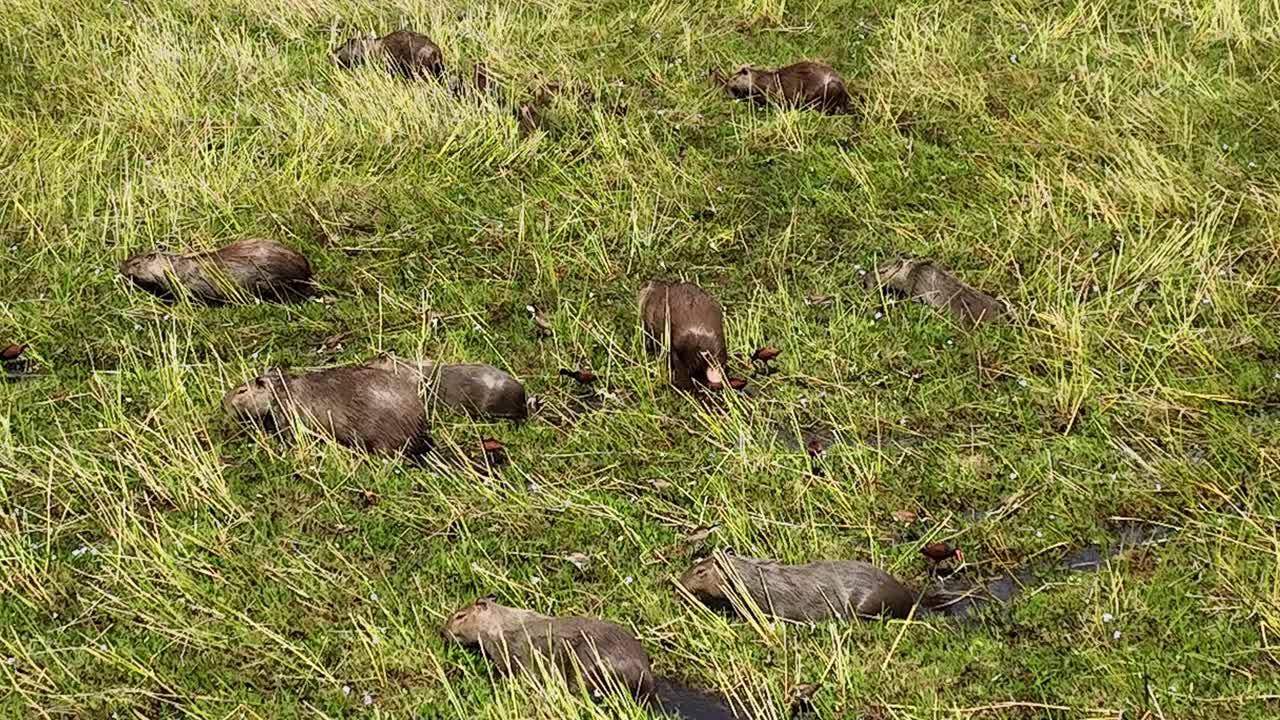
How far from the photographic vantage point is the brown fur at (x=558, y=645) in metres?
4.09

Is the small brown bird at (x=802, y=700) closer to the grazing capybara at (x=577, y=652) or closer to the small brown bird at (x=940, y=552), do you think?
the grazing capybara at (x=577, y=652)

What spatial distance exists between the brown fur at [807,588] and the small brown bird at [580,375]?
168 centimetres

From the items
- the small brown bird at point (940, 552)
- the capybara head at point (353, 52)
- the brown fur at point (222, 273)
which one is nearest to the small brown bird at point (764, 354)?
the small brown bird at point (940, 552)

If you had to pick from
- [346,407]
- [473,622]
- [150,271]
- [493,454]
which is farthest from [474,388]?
[150,271]

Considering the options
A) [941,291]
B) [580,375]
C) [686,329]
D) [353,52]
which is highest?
[353,52]

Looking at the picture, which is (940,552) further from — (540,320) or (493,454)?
(540,320)

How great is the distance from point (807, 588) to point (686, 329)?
183cm

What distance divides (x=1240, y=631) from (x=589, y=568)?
2225 millimetres

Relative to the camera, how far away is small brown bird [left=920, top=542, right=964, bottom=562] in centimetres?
474

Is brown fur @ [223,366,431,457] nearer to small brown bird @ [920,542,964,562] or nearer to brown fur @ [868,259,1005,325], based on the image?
small brown bird @ [920,542,964,562]

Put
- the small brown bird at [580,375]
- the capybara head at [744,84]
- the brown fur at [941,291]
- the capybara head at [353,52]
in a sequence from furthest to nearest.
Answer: the capybara head at [353,52] → the capybara head at [744,84] → the brown fur at [941,291] → the small brown bird at [580,375]

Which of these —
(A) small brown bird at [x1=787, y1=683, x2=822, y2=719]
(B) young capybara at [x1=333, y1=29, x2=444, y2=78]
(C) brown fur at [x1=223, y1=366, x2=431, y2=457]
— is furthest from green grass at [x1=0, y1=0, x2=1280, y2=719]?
(B) young capybara at [x1=333, y1=29, x2=444, y2=78]

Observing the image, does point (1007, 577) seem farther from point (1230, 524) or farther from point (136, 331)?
point (136, 331)

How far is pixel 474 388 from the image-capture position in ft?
18.7
